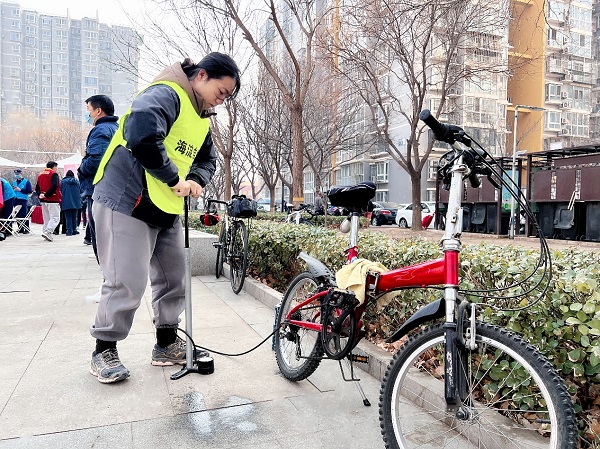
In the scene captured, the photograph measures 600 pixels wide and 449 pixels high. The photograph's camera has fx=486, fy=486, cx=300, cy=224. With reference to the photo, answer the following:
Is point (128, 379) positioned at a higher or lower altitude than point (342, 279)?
lower

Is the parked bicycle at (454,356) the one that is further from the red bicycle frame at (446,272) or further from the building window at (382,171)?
the building window at (382,171)

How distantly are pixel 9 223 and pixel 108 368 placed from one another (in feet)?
40.8

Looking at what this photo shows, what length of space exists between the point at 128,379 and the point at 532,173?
1490 centimetres

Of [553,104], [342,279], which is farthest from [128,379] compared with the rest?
[553,104]

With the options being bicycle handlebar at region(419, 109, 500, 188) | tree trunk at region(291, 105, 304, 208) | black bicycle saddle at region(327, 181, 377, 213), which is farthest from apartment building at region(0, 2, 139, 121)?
bicycle handlebar at region(419, 109, 500, 188)

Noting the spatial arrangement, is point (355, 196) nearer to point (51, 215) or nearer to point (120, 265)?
point (120, 265)

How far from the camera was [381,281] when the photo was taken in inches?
96.3

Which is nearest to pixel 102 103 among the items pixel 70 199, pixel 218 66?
pixel 218 66

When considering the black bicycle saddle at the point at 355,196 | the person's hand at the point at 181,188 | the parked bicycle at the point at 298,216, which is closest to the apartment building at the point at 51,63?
the parked bicycle at the point at 298,216

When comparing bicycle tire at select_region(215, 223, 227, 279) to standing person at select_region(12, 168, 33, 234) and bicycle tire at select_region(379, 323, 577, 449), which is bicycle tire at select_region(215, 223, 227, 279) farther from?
standing person at select_region(12, 168, 33, 234)

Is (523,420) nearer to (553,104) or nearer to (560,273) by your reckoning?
(560,273)

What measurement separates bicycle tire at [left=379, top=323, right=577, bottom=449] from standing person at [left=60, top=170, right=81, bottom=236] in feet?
38.0

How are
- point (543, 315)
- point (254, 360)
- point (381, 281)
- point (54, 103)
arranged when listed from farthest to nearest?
point (54, 103)
point (254, 360)
point (381, 281)
point (543, 315)

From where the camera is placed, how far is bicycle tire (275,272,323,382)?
115 inches
